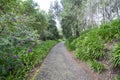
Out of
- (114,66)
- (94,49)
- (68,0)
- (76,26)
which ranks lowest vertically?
(114,66)

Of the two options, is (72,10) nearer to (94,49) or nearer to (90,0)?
(90,0)

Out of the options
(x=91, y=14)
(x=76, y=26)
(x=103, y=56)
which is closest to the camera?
(x=103, y=56)

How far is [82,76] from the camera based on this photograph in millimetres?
5031

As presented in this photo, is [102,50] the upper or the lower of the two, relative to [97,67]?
upper

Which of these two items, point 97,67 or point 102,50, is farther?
point 102,50

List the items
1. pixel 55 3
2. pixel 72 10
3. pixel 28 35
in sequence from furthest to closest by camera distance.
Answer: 1. pixel 55 3
2. pixel 72 10
3. pixel 28 35

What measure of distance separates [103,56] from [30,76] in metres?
3.21

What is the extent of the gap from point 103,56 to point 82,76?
1.44 metres

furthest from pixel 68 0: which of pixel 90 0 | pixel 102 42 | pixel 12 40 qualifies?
pixel 12 40

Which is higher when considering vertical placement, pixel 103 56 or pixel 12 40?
pixel 12 40

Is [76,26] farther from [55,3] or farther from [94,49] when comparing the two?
[55,3]

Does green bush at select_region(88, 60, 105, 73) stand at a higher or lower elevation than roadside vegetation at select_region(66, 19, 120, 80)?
lower

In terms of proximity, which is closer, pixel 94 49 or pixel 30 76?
pixel 30 76

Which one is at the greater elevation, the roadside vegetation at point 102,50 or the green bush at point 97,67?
the roadside vegetation at point 102,50
